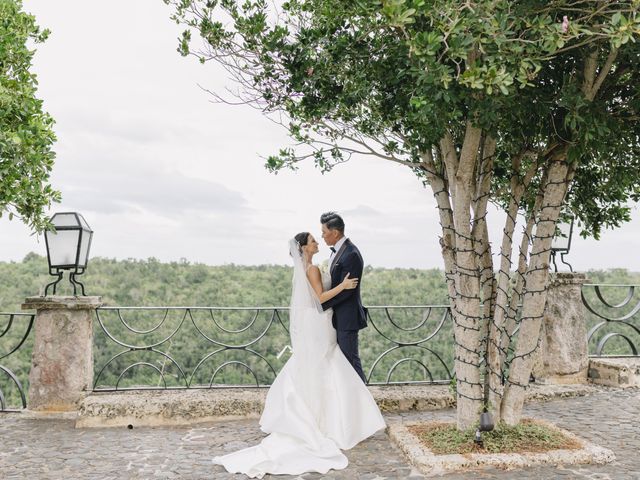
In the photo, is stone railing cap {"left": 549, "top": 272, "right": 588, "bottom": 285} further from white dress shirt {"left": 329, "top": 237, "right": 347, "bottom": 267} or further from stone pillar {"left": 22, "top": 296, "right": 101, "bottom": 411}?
stone pillar {"left": 22, "top": 296, "right": 101, "bottom": 411}

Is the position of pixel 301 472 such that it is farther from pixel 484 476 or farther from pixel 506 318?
pixel 506 318

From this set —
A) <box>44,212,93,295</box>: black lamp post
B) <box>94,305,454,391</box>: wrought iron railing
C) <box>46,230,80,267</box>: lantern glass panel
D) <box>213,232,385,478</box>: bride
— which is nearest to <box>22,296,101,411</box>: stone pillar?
<box>44,212,93,295</box>: black lamp post

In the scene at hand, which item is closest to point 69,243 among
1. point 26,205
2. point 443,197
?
point 26,205

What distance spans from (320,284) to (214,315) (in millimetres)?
12449

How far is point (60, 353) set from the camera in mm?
7102

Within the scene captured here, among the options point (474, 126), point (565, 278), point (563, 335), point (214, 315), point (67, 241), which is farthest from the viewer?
point (214, 315)

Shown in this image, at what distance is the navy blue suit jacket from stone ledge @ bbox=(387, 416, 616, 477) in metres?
1.34

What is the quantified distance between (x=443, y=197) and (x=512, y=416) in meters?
2.20

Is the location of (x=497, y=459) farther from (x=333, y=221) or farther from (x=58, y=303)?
(x=58, y=303)

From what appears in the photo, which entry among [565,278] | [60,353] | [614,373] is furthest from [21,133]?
[614,373]

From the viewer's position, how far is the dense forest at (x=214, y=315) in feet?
58.5

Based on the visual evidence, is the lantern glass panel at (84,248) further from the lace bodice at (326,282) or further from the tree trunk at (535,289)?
the tree trunk at (535,289)

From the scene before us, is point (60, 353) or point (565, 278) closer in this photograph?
point (60, 353)

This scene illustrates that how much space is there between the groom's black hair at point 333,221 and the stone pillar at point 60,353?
3.08m
